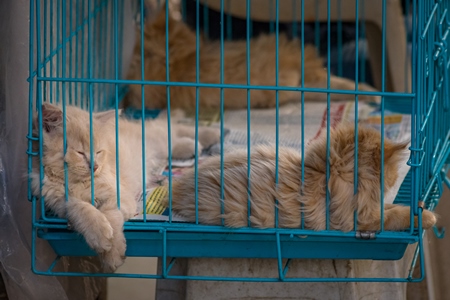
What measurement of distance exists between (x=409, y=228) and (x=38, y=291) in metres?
0.87

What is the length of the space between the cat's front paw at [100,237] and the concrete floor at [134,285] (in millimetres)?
1095

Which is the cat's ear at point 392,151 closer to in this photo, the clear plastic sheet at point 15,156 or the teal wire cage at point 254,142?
the teal wire cage at point 254,142

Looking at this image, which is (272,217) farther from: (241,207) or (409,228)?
(409,228)

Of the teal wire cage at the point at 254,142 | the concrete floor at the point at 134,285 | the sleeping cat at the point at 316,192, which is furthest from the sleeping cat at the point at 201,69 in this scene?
the sleeping cat at the point at 316,192

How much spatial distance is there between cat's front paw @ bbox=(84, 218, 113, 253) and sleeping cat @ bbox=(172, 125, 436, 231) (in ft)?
0.70

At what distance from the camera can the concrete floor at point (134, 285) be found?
8.22 ft

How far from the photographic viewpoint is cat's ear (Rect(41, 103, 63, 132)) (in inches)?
57.5

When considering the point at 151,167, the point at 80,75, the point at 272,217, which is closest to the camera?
the point at 272,217

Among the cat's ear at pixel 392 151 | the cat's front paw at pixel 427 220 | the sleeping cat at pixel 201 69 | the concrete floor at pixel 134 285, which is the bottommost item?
the concrete floor at pixel 134 285

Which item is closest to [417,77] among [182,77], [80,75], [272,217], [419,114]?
[419,114]

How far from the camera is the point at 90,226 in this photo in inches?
55.2

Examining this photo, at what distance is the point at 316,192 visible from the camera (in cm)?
150

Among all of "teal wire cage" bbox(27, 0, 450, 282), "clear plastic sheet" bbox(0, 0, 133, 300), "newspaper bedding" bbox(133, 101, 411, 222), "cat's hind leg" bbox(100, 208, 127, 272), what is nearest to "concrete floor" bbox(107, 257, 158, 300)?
"newspaper bedding" bbox(133, 101, 411, 222)

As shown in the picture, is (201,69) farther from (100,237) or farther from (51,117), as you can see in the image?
(100,237)
